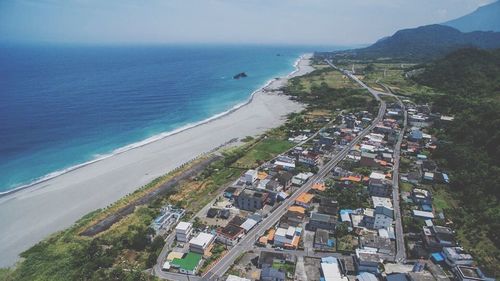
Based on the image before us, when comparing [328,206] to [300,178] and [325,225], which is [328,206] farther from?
[300,178]

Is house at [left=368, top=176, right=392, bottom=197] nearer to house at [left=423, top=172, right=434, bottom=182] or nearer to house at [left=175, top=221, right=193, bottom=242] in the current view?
house at [left=423, top=172, right=434, bottom=182]

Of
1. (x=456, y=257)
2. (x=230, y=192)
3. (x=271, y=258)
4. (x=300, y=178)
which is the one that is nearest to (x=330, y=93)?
(x=300, y=178)

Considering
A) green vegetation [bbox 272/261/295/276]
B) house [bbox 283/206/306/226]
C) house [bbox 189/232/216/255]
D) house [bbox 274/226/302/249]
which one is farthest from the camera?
house [bbox 283/206/306/226]

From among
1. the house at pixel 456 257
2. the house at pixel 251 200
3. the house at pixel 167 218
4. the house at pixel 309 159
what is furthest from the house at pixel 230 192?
the house at pixel 456 257

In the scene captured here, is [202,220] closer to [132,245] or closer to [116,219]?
[132,245]

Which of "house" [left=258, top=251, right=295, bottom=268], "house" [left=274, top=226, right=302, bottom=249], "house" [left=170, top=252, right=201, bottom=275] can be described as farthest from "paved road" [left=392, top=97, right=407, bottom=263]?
"house" [left=170, top=252, right=201, bottom=275]

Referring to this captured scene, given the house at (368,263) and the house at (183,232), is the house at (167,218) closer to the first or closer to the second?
the house at (183,232)
